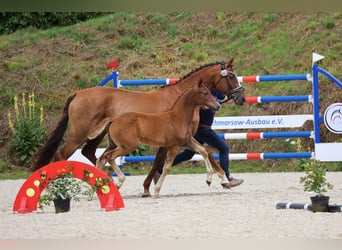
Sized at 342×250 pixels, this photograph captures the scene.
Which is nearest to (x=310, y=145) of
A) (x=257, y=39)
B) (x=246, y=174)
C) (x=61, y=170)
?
(x=246, y=174)

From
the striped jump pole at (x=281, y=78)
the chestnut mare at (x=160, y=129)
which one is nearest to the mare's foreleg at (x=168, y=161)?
the chestnut mare at (x=160, y=129)

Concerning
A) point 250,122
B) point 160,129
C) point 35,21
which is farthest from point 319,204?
point 35,21

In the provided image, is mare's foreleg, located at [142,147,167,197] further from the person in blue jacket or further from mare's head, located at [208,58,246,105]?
mare's head, located at [208,58,246,105]

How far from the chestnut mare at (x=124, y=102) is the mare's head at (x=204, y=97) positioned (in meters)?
0.47

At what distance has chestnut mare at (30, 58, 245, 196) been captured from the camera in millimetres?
8961

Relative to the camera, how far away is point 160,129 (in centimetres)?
825

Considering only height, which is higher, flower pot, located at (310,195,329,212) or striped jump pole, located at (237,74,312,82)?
striped jump pole, located at (237,74,312,82)

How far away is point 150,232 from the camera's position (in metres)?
4.98

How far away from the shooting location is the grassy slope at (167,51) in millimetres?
15188

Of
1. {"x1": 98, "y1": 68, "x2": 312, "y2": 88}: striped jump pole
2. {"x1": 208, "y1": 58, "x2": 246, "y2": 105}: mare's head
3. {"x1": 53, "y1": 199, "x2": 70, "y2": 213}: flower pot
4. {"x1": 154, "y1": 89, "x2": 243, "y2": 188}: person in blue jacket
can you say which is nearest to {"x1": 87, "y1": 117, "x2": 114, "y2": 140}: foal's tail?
{"x1": 154, "y1": 89, "x2": 243, "y2": 188}: person in blue jacket

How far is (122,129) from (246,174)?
5.21 m

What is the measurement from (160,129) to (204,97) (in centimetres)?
68

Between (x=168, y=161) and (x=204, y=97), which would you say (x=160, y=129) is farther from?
(x=204, y=97)

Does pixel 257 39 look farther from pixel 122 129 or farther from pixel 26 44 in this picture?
pixel 122 129
